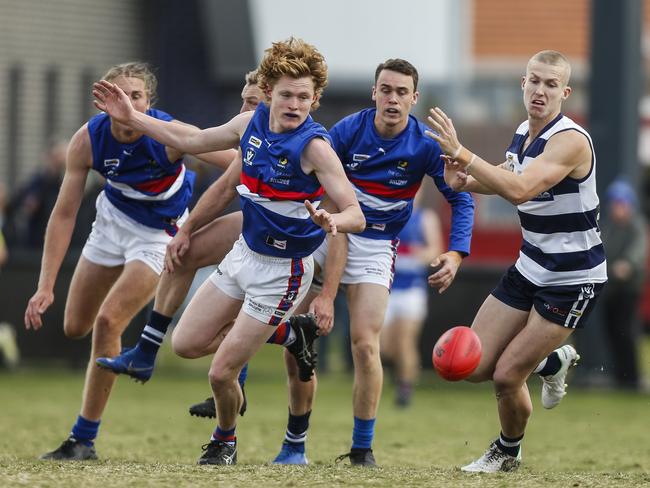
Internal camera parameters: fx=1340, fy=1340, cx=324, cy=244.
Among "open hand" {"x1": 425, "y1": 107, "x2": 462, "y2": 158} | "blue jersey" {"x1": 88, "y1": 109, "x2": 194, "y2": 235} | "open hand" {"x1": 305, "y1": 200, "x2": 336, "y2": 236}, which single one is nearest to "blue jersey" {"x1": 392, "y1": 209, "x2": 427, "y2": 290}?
"blue jersey" {"x1": 88, "y1": 109, "x2": 194, "y2": 235}

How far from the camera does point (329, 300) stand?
8.12m

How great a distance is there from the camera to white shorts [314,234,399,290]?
334 inches

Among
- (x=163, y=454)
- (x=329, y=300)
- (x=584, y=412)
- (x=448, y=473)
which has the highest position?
(x=329, y=300)

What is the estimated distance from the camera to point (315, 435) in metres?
11.3

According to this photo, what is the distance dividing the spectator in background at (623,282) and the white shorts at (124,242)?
7800 millimetres

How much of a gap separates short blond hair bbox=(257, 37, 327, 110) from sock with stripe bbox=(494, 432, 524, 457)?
2443mm

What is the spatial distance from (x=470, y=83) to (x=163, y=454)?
15956 millimetres

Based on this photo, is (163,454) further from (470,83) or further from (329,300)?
(470,83)

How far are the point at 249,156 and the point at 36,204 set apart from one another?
29.7 feet

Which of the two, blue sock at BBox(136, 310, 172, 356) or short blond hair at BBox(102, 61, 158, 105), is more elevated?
short blond hair at BBox(102, 61, 158, 105)

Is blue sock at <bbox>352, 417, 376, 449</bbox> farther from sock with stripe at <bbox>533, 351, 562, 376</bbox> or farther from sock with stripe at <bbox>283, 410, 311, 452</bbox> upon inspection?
sock with stripe at <bbox>533, 351, 562, 376</bbox>

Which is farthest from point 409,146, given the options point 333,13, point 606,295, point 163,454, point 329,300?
point 333,13

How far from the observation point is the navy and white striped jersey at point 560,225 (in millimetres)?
7766

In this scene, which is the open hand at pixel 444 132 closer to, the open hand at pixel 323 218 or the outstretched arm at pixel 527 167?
the outstretched arm at pixel 527 167
